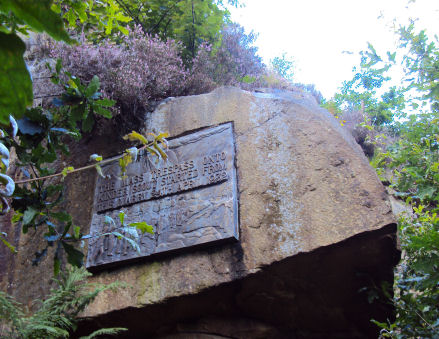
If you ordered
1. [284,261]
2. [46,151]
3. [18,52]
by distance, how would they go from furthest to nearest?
1. [284,261]
2. [46,151]
3. [18,52]

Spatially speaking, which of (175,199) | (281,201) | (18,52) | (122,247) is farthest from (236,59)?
(18,52)

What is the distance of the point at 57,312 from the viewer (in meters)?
3.42

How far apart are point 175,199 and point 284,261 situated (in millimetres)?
1090

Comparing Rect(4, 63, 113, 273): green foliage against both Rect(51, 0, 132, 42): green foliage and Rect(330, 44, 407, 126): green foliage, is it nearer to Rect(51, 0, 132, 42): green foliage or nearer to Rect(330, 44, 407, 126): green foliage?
Rect(51, 0, 132, 42): green foliage

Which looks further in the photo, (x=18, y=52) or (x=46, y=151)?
(x=46, y=151)

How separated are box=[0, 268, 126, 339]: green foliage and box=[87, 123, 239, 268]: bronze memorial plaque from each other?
0.78ft

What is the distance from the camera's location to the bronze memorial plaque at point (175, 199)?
345cm

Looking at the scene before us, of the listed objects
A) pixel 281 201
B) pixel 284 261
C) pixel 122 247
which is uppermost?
pixel 281 201

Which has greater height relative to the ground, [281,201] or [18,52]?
[281,201]

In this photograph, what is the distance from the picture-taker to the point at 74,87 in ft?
8.55

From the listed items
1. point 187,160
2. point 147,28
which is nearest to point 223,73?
point 147,28

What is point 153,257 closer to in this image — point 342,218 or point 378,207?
point 342,218

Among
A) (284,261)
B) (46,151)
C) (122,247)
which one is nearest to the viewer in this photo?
(46,151)

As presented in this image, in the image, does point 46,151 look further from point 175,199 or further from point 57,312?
point 57,312
